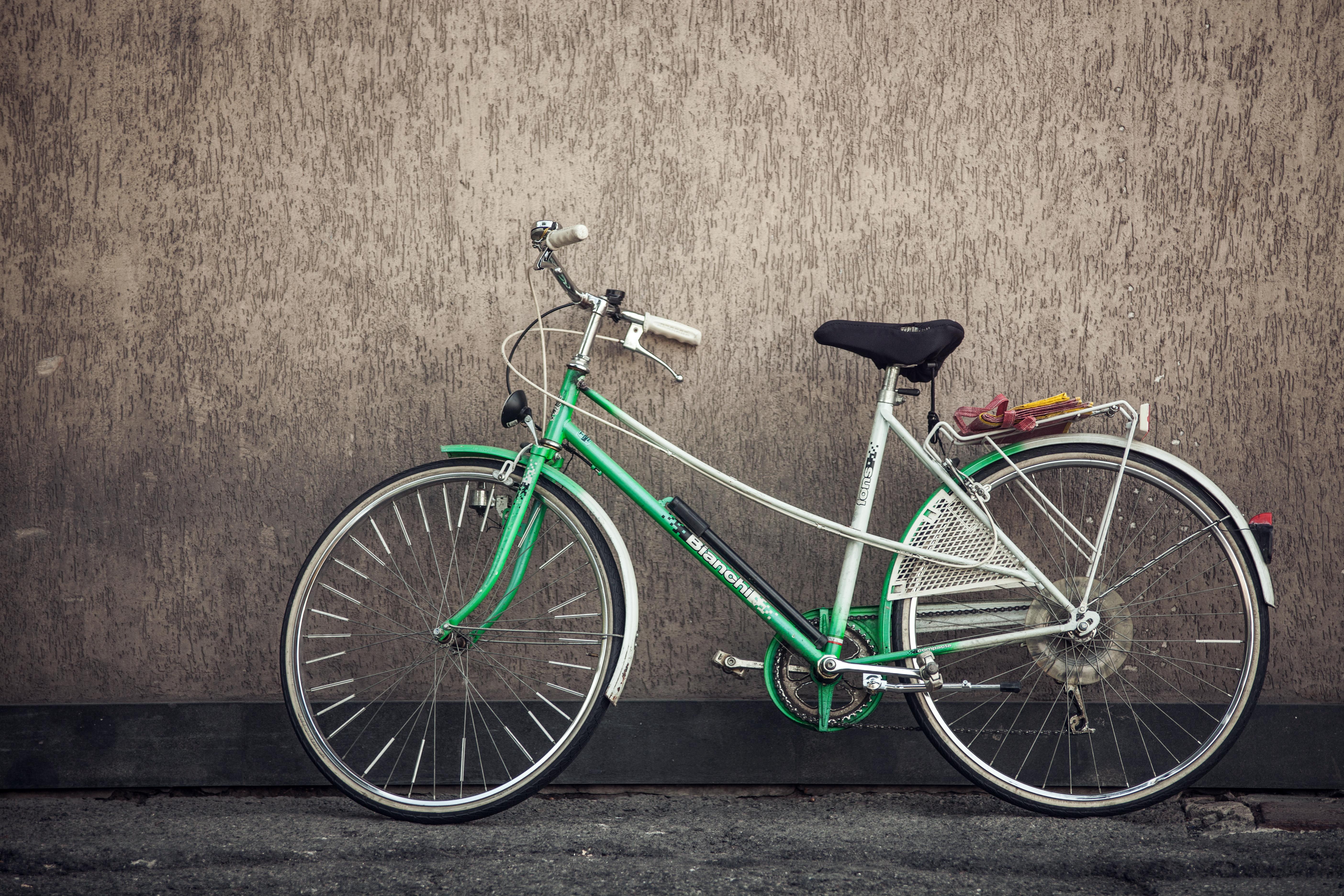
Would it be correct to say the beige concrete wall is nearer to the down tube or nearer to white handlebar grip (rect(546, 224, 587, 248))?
the down tube

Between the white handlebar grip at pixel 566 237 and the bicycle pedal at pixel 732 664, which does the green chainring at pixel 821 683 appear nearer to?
the bicycle pedal at pixel 732 664

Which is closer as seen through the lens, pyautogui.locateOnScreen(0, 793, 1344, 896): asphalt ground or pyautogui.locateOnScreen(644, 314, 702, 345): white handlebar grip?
pyautogui.locateOnScreen(0, 793, 1344, 896): asphalt ground

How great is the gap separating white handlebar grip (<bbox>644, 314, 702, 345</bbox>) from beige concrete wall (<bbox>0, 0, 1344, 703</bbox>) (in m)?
0.22

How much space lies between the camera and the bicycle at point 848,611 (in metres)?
2.22

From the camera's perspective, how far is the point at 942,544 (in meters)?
2.29

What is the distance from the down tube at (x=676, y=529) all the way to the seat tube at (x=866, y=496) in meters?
0.14

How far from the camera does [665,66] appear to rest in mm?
2568

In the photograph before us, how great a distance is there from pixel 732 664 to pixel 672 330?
898 mm

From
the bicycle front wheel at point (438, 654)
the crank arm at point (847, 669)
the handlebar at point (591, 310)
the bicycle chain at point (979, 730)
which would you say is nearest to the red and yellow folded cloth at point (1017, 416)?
the crank arm at point (847, 669)

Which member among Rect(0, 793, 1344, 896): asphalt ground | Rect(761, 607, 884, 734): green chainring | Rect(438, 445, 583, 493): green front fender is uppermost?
Rect(438, 445, 583, 493): green front fender

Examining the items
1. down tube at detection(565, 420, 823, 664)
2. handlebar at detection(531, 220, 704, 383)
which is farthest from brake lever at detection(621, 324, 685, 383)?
down tube at detection(565, 420, 823, 664)

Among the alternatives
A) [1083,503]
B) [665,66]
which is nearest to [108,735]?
[665,66]

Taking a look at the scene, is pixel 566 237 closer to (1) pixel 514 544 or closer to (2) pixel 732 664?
(1) pixel 514 544

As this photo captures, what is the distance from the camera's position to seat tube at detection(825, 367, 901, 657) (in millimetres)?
2289
